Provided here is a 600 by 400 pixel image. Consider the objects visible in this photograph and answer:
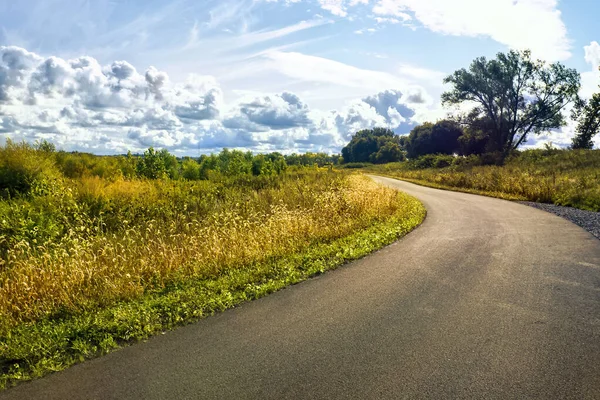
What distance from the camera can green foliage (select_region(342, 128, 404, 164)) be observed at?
4358 inches

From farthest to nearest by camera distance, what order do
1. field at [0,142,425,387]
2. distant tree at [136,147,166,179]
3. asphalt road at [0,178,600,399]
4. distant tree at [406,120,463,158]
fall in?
distant tree at [406,120,463,158] → distant tree at [136,147,166,179] → field at [0,142,425,387] → asphalt road at [0,178,600,399]

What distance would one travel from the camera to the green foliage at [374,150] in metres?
111

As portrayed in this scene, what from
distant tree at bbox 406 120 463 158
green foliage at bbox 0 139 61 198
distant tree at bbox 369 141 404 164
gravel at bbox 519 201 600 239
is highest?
distant tree at bbox 406 120 463 158

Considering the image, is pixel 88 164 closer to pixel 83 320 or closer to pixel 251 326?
pixel 83 320

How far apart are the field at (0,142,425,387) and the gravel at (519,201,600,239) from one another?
17.5 ft

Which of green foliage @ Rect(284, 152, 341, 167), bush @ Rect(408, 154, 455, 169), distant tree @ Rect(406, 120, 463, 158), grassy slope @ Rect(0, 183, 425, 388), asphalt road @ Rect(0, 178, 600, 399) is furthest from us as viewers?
distant tree @ Rect(406, 120, 463, 158)

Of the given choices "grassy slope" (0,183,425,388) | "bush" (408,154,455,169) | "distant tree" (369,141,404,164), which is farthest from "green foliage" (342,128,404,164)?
"grassy slope" (0,183,425,388)

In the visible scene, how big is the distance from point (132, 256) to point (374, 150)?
400 ft

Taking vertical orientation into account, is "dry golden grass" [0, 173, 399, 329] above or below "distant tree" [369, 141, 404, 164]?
below

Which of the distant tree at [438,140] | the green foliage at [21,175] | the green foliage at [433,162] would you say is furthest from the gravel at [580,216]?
the distant tree at [438,140]

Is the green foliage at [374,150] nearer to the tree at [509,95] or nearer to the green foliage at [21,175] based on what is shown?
the tree at [509,95]

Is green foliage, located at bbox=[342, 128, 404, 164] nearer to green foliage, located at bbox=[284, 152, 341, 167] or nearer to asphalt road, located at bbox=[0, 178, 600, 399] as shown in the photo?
green foliage, located at bbox=[284, 152, 341, 167]

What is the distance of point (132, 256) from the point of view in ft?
27.6

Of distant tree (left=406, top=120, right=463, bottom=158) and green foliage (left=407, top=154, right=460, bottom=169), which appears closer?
green foliage (left=407, top=154, right=460, bottom=169)
